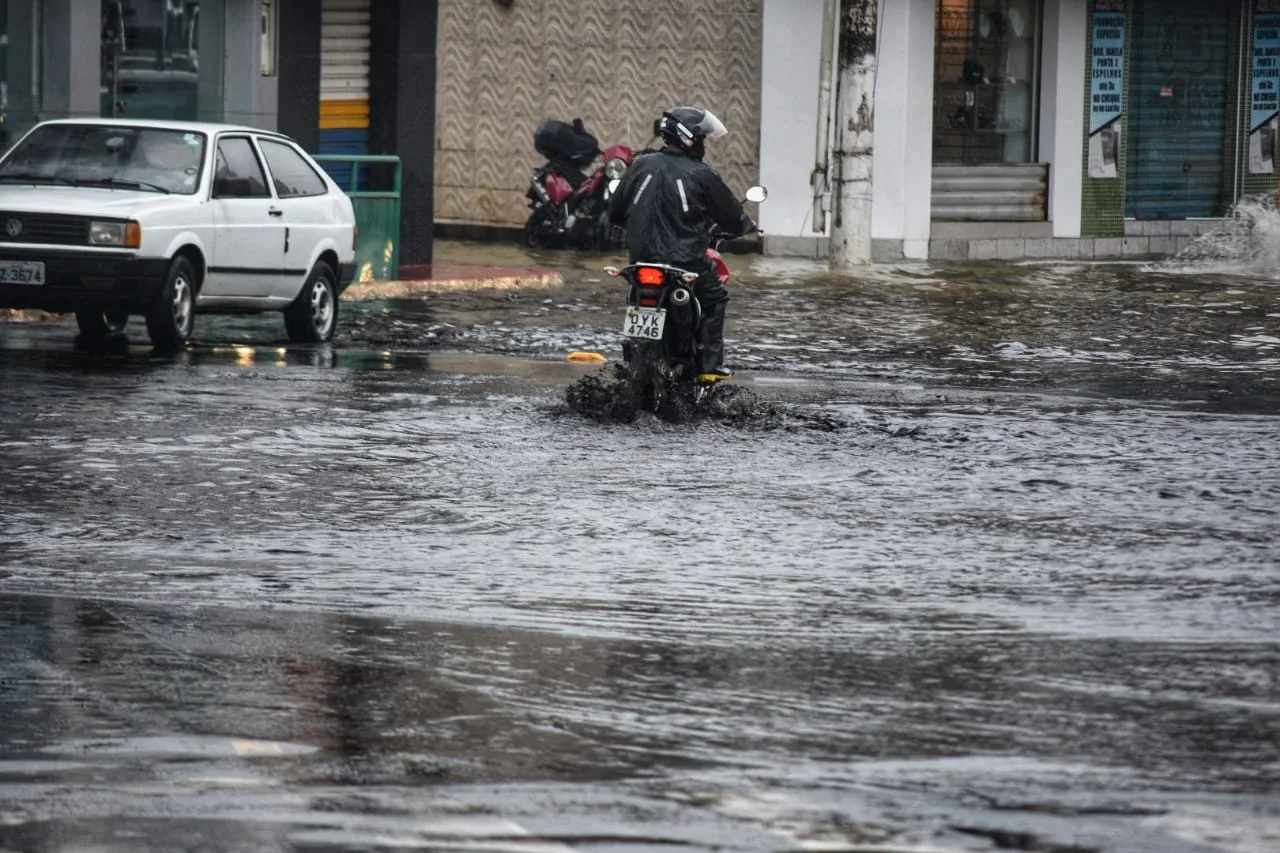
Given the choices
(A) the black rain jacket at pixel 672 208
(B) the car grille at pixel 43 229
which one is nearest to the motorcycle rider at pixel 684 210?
(A) the black rain jacket at pixel 672 208

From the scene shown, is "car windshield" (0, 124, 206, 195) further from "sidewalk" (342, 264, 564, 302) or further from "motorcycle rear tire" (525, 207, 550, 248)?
"motorcycle rear tire" (525, 207, 550, 248)

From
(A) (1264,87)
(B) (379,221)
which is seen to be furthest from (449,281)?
(A) (1264,87)

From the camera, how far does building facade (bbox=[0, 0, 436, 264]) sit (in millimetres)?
21000

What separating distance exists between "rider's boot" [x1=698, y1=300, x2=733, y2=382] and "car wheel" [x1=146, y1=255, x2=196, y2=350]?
13.7 feet

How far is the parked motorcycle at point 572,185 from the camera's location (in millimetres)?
28672

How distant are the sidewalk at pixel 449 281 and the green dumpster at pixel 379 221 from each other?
177mm

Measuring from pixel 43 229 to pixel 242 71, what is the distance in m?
7.02

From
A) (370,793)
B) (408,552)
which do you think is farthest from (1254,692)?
(408,552)

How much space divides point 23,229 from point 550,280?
9061 mm

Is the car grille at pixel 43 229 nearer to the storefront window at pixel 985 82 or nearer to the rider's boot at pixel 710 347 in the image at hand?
the rider's boot at pixel 710 347

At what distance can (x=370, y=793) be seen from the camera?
559 cm

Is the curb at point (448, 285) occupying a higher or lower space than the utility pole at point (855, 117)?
lower

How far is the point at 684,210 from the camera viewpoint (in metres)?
13.4

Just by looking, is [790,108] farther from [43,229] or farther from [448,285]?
[43,229]
